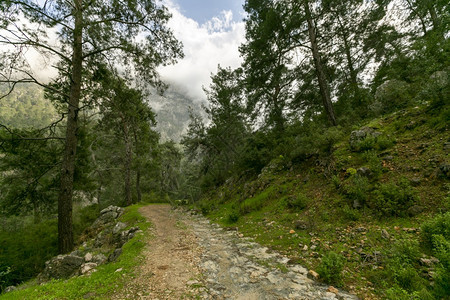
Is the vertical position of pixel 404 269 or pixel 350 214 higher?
pixel 350 214

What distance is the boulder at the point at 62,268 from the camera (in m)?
5.40

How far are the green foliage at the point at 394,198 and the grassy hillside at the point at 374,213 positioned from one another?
0.02 m

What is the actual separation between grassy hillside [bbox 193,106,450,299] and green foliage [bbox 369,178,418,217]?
0.02 meters

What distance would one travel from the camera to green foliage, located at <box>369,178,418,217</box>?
4.44 m

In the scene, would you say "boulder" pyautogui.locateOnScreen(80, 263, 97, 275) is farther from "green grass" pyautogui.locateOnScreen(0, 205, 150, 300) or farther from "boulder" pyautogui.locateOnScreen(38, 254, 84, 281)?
"green grass" pyautogui.locateOnScreen(0, 205, 150, 300)

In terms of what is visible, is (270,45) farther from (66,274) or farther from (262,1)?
(66,274)

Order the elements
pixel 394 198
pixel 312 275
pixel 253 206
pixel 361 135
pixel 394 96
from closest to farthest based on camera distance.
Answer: pixel 312 275
pixel 394 198
pixel 361 135
pixel 253 206
pixel 394 96

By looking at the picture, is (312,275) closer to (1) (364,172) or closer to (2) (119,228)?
(1) (364,172)

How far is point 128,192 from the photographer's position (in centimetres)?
1916

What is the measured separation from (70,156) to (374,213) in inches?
427

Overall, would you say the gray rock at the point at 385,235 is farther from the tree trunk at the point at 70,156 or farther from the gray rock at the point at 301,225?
the tree trunk at the point at 70,156

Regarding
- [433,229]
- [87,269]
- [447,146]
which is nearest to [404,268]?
Answer: [433,229]

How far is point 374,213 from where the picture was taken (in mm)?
4809

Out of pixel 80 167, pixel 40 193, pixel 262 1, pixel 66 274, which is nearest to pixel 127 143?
pixel 80 167
